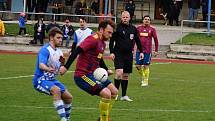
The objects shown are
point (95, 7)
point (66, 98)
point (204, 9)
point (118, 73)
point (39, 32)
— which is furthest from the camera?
point (95, 7)

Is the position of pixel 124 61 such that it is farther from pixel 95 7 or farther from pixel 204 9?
pixel 95 7

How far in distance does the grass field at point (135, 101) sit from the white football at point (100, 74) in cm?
113

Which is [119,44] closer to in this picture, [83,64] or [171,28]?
[83,64]

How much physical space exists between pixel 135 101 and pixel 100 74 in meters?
3.82

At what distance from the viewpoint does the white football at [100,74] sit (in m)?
10.9

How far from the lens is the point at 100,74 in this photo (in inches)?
429

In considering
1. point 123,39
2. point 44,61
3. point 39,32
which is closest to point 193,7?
point 39,32

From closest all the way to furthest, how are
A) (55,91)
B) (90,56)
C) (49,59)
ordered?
(55,91)
(49,59)
(90,56)

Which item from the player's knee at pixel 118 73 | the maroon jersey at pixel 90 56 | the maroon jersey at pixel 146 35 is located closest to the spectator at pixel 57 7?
the maroon jersey at pixel 146 35

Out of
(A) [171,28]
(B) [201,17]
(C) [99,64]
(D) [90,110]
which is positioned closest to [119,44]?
(D) [90,110]

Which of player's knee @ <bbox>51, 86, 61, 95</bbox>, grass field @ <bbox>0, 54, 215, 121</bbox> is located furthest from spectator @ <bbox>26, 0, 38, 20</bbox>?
player's knee @ <bbox>51, 86, 61, 95</bbox>

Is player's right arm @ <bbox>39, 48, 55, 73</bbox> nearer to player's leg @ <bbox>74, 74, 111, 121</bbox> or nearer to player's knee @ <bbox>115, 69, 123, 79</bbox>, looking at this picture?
player's leg @ <bbox>74, 74, 111, 121</bbox>

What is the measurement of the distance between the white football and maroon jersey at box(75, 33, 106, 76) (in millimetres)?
152

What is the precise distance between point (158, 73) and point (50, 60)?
1278cm
